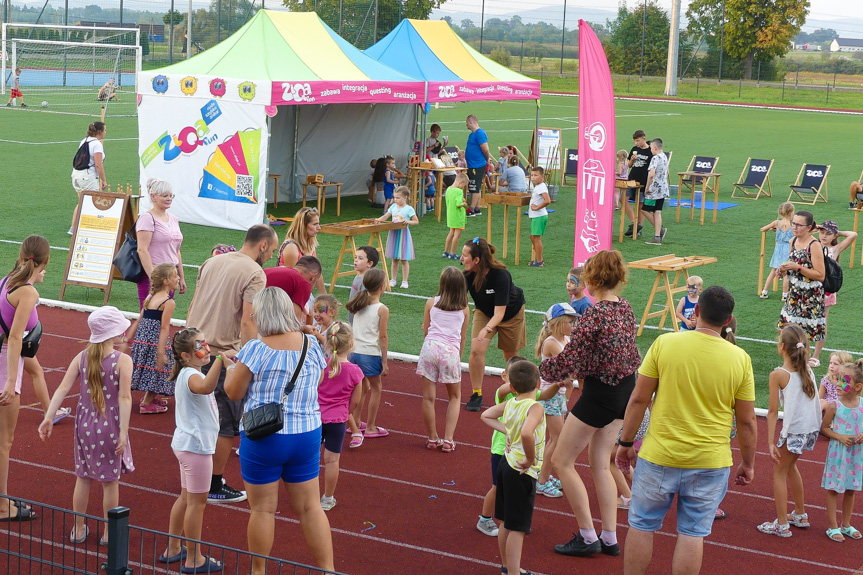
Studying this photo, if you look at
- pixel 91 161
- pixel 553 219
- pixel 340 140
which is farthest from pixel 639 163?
pixel 91 161

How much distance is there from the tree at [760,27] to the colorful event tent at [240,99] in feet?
193

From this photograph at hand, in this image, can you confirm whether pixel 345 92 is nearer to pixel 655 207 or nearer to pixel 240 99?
pixel 240 99

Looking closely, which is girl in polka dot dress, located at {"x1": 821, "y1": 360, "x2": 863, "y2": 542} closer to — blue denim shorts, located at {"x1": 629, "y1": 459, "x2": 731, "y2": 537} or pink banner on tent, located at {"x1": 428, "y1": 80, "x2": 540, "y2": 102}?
blue denim shorts, located at {"x1": 629, "y1": 459, "x2": 731, "y2": 537}

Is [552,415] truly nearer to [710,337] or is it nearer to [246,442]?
[710,337]

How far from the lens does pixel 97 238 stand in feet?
41.0

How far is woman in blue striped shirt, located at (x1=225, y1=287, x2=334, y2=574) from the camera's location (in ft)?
16.6

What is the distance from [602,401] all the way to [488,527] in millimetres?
1319

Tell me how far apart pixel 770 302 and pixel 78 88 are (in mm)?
46589

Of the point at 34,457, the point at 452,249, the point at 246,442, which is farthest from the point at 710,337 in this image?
the point at 452,249

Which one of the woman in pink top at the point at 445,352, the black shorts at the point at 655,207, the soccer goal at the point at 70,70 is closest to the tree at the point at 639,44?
the soccer goal at the point at 70,70

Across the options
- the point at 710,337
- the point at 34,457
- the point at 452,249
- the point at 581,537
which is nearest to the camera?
the point at 710,337

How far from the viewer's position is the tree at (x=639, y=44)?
7562cm

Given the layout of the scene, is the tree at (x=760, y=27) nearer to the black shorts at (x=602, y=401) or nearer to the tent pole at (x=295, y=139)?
the tent pole at (x=295, y=139)

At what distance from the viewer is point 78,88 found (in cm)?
5191
